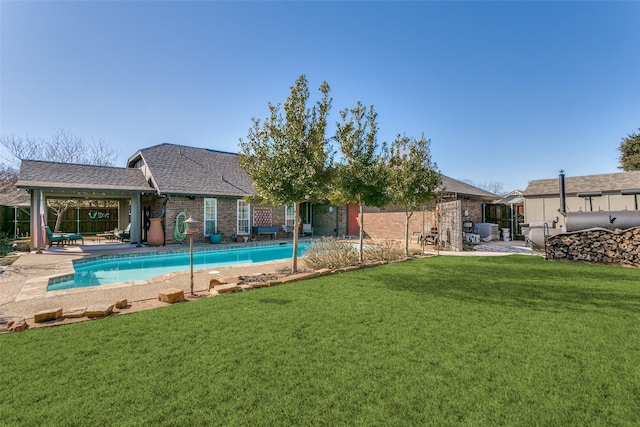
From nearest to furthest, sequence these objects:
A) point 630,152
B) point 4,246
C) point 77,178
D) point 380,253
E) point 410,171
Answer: point 380,253
point 410,171
point 4,246
point 77,178
point 630,152

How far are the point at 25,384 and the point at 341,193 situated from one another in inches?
297

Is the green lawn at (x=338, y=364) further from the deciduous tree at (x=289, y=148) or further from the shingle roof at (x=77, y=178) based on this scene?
the shingle roof at (x=77, y=178)

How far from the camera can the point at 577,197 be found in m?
15.9

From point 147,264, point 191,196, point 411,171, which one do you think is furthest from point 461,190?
point 147,264

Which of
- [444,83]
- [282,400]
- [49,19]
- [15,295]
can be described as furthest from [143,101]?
[282,400]

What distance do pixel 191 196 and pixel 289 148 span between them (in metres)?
10.2

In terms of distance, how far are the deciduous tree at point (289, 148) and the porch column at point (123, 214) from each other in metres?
17.6

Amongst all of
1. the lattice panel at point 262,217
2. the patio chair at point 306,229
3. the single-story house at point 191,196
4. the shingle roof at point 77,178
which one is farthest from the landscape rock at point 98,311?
the patio chair at point 306,229

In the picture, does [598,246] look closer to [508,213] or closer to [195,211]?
[508,213]

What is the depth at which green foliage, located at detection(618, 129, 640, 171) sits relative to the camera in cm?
2202

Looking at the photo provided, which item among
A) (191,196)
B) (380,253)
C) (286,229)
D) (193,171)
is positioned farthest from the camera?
(286,229)

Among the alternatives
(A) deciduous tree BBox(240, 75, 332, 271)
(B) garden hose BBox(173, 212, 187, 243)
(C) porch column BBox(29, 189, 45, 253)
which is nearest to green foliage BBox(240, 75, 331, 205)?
(A) deciduous tree BBox(240, 75, 332, 271)

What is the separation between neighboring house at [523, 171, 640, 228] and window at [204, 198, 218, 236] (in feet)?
57.2

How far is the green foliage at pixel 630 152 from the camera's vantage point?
22016 millimetres
